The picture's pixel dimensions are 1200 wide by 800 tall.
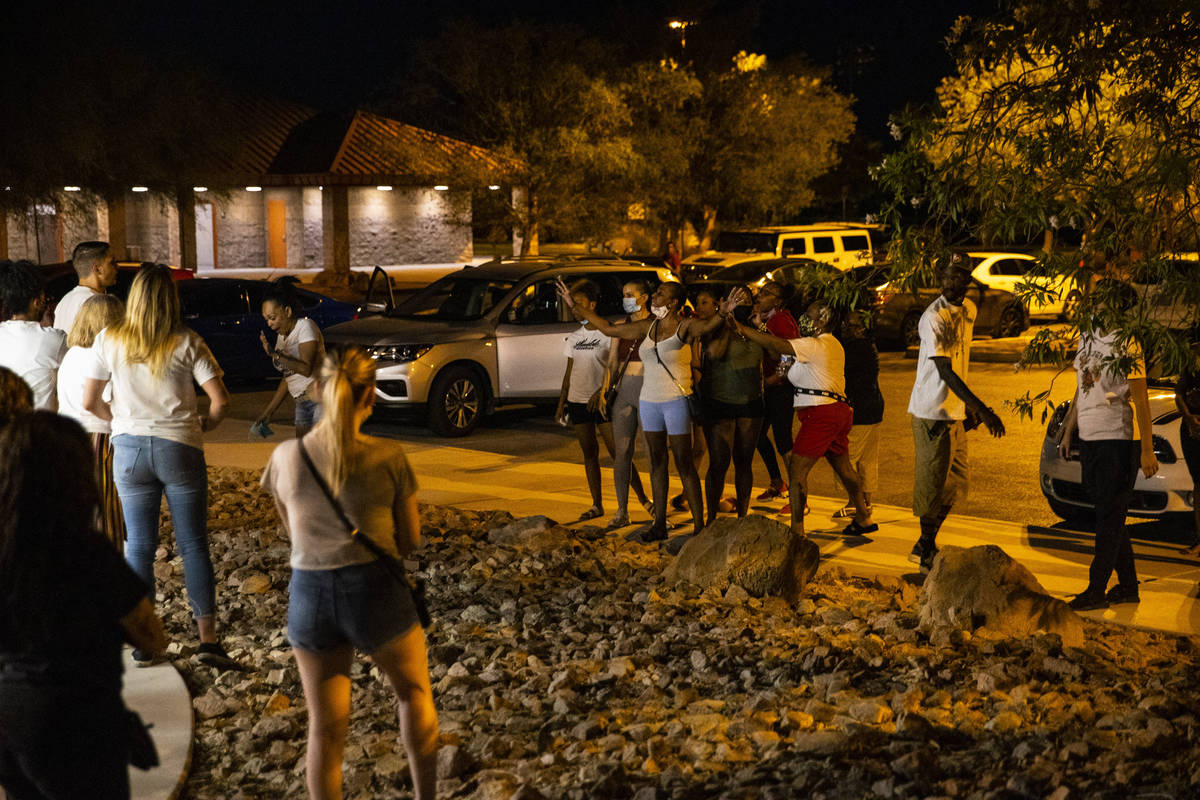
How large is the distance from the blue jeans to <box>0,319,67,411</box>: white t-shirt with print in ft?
1.62

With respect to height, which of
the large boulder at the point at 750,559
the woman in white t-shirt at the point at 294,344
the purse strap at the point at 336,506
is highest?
the woman in white t-shirt at the point at 294,344

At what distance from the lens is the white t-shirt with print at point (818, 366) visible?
8781 millimetres

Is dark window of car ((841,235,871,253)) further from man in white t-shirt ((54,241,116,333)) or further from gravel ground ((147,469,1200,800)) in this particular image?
man in white t-shirt ((54,241,116,333))

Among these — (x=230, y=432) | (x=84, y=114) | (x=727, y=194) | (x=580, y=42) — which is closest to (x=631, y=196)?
(x=580, y=42)

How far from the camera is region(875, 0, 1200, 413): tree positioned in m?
5.96

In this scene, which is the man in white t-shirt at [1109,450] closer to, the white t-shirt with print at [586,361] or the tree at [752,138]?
the white t-shirt with print at [586,361]

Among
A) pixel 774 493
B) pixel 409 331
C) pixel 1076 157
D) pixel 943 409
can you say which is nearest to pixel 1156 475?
pixel 943 409

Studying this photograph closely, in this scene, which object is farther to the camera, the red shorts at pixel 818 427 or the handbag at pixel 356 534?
the red shorts at pixel 818 427

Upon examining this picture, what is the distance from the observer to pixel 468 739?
18.0ft

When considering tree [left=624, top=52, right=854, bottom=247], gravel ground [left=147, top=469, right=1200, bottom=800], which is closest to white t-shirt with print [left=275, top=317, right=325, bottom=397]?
gravel ground [left=147, top=469, right=1200, bottom=800]

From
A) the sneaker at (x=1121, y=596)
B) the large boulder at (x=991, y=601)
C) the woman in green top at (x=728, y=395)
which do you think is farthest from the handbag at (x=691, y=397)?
the sneaker at (x=1121, y=596)

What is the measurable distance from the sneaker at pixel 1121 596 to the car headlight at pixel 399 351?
818 centimetres

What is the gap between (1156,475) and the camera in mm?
9117

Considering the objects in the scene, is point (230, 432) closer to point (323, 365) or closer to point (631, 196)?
point (323, 365)
